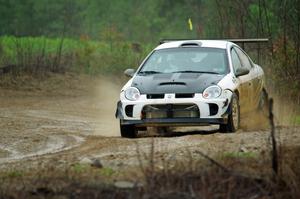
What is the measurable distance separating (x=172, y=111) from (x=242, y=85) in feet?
5.34

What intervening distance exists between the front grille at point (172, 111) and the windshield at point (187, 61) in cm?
105

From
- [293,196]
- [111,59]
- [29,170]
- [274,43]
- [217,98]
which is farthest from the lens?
[111,59]

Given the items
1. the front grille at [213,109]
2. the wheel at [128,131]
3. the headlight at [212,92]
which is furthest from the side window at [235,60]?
the wheel at [128,131]

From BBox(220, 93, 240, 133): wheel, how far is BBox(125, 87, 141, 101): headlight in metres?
1.31

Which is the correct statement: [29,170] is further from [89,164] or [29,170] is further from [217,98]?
[217,98]

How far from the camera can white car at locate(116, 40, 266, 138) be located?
14305mm

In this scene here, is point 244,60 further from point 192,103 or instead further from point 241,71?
point 192,103

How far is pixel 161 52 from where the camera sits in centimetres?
1603

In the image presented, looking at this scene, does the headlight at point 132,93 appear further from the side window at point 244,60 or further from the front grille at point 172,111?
the side window at point 244,60

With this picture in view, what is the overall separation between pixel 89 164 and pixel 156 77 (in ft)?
15.7

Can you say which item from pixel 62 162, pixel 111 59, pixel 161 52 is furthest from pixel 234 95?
pixel 111 59

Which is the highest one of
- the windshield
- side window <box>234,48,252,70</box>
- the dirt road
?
the windshield

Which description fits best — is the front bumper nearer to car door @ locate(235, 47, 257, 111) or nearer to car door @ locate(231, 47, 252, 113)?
car door @ locate(231, 47, 252, 113)

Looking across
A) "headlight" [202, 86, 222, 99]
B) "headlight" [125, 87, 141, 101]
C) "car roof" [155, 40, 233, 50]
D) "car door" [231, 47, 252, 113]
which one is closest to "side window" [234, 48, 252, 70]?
"car door" [231, 47, 252, 113]
